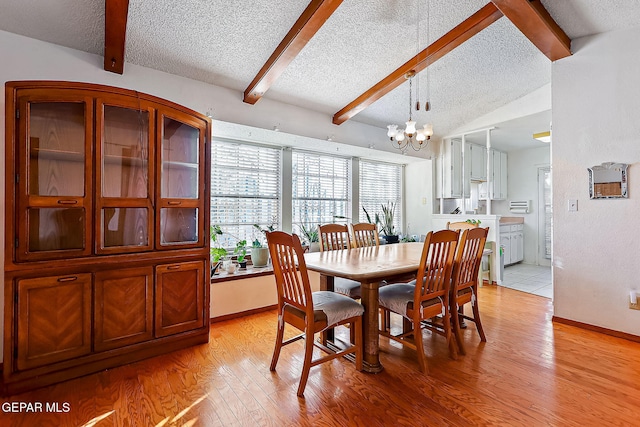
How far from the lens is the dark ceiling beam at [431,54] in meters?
2.67

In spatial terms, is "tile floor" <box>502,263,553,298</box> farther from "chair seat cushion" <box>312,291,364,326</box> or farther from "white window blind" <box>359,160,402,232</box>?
"chair seat cushion" <box>312,291,364,326</box>

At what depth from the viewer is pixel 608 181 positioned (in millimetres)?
2801

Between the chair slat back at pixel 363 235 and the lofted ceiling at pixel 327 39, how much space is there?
1.62m

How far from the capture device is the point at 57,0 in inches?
78.7

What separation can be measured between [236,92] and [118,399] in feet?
9.42

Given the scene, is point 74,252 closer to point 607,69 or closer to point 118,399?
point 118,399

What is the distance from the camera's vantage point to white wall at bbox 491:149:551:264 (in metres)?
6.04

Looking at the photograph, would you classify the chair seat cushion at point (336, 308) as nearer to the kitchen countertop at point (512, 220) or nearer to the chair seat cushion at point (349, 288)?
the chair seat cushion at point (349, 288)

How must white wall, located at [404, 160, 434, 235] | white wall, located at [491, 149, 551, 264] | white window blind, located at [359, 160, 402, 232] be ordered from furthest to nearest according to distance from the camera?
white wall, located at [491, 149, 551, 264] < white wall, located at [404, 160, 434, 235] < white window blind, located at [359, 160, 402, 232]

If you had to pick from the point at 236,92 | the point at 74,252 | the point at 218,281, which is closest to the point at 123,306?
the point at 74,252

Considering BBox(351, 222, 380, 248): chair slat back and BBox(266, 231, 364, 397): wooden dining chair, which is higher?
BBox(351, 222, 380, 248): chair slat back

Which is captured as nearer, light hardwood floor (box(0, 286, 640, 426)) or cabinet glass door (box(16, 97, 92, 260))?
light hardwood floor (box(0, 286, 640, 426))

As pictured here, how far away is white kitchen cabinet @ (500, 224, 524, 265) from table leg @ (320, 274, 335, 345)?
4032mm

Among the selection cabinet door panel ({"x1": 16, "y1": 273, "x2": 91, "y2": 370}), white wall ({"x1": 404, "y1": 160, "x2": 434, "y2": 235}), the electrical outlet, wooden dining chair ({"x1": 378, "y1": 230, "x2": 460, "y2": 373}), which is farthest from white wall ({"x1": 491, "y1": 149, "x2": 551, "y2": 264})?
Result: cabinet door panel ({"x1": 16, "y1": 273, "x2": 91, "y2": 370})
